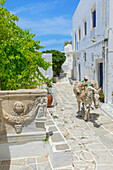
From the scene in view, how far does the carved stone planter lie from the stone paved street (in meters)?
1.19

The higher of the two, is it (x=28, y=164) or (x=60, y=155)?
(x=60, y=155)

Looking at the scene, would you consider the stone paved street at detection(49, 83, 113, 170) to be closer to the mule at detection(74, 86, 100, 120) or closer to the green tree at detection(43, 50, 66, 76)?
the mule at detection(74, 86, 100, 120)

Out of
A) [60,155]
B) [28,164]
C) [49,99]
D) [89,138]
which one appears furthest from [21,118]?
[49,99]

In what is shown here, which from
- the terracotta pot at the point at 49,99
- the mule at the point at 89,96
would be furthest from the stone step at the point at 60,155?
the terracotta pot at the point at 49,99

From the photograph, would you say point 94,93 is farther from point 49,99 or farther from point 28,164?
point 49,99

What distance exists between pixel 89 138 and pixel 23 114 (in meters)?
2.46

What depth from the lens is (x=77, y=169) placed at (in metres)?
3.40

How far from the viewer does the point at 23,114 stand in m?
3.60

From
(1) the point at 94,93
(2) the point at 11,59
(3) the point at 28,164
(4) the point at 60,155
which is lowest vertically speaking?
(3) the point at 28,164

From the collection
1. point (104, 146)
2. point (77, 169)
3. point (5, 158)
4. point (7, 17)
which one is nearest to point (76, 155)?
point (77, 169)

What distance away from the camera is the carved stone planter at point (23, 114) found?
3480mm

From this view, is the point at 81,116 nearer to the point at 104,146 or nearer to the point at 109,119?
the point at 109,119

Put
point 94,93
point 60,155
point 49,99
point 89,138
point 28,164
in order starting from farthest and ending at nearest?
point 49,99 < point 94,93 < point 89,138 < point 28,164 < point 60,155

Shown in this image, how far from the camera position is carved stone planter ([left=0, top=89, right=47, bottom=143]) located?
348 centimetres
